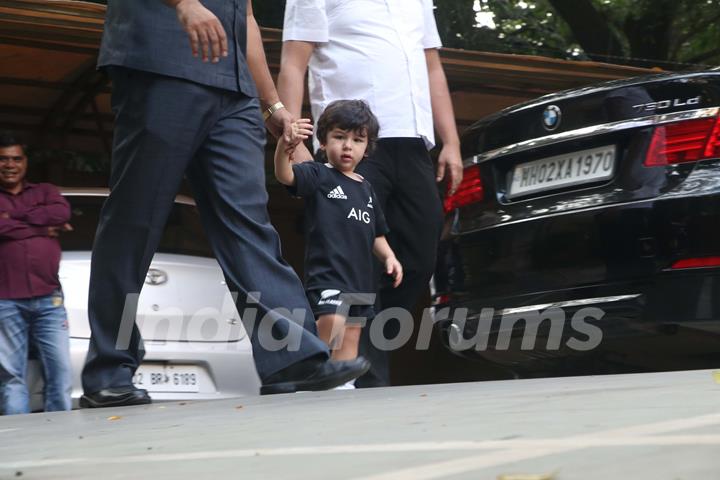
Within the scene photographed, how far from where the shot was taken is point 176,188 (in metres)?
4.61

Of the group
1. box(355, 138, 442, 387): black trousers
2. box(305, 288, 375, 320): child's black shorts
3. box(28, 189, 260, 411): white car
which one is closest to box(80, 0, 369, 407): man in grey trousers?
box(305, 288, 375, 320): child's black shorts

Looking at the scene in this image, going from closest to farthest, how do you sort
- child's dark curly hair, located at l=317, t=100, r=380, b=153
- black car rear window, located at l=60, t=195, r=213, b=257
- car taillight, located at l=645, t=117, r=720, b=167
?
car taillight, located at l=645, t=117, r=720, b=167, child's dark curly hair, located at l=317, t=100, r=380, b=153, black car rear window, located at l=60, t=195, r=213, b=257

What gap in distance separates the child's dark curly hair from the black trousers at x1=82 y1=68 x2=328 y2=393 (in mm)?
808

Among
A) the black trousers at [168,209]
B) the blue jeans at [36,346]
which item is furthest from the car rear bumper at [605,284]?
the blue jeans at [36,346]

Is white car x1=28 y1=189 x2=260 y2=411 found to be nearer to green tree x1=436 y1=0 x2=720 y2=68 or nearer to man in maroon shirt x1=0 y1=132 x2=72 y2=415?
man in maroon shirt x1=0 y1=132 x2=72 y2=415

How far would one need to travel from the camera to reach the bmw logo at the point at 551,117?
5785mm

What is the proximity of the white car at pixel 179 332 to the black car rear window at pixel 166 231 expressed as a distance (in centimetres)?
6

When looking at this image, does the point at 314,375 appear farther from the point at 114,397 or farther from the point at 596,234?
the point at 596,234

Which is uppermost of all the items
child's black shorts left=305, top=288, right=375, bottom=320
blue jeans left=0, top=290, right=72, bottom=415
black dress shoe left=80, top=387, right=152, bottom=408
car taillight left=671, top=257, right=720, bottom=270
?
car taillight left=671, top=257, right=720, bottom=270

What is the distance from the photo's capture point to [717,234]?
5160 mm

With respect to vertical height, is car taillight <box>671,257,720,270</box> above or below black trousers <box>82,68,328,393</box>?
below

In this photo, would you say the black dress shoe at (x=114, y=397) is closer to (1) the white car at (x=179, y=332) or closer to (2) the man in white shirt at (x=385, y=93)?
(2) the man in white shirt at (x=385, y=93)

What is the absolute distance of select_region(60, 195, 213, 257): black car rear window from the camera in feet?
25.0

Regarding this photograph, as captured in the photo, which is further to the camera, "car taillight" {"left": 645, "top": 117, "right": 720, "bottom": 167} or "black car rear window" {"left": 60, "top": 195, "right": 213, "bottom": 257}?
"black car rear window" {"left": 60, "top": 195, "right": 213, "bottom": 257}
